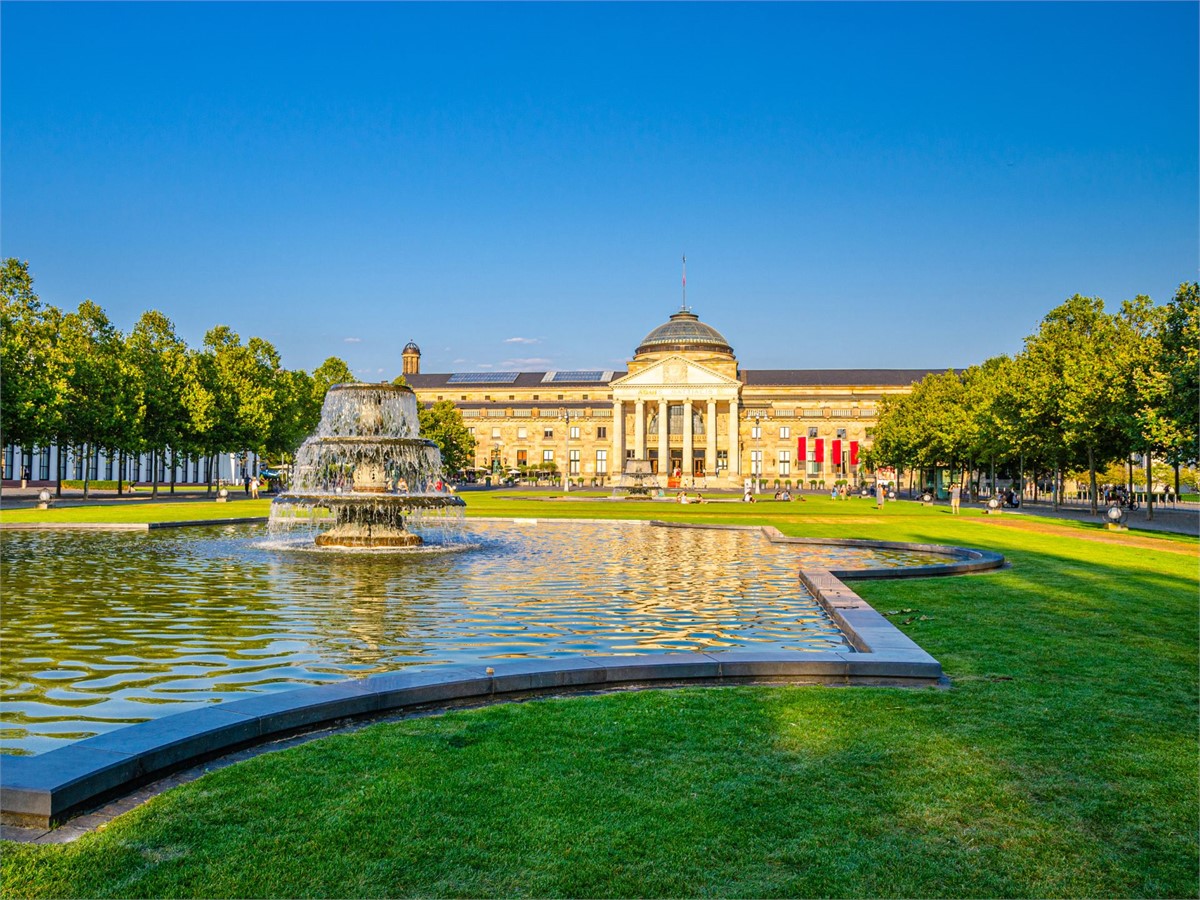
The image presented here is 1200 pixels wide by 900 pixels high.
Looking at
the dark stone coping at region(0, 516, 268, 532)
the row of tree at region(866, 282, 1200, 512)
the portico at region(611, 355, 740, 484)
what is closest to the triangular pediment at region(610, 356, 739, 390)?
the portico at region(611, 355, 740, 484)

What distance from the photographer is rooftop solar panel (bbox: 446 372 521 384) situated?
148 metres

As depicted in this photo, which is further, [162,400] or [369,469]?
[162,400]

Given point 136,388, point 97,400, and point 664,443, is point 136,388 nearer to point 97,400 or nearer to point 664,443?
point 97,400

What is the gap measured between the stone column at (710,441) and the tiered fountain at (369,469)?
90.3 meters

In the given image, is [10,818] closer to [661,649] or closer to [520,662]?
[520,662]

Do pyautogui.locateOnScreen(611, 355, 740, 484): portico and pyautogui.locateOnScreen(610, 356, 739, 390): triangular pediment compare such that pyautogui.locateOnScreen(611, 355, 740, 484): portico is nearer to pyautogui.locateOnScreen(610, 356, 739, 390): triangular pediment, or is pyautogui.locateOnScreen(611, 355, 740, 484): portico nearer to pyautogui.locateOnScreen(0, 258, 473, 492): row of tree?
pyautogui.locateOnScreen(610, 356, 739, 390): triangular pediment

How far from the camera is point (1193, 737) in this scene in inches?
275

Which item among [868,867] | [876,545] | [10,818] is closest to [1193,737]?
[868,867]

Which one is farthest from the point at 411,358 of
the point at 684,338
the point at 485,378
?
the point at 684,338

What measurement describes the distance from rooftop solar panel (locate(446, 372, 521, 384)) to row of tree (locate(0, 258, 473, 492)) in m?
68.8

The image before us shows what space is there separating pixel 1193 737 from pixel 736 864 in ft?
14.6

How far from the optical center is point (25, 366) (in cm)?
5031

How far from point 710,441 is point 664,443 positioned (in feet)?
20.4

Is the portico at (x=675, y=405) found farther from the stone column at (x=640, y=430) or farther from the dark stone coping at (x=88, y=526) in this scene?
the dark stone coping at (x=88, y=526)
